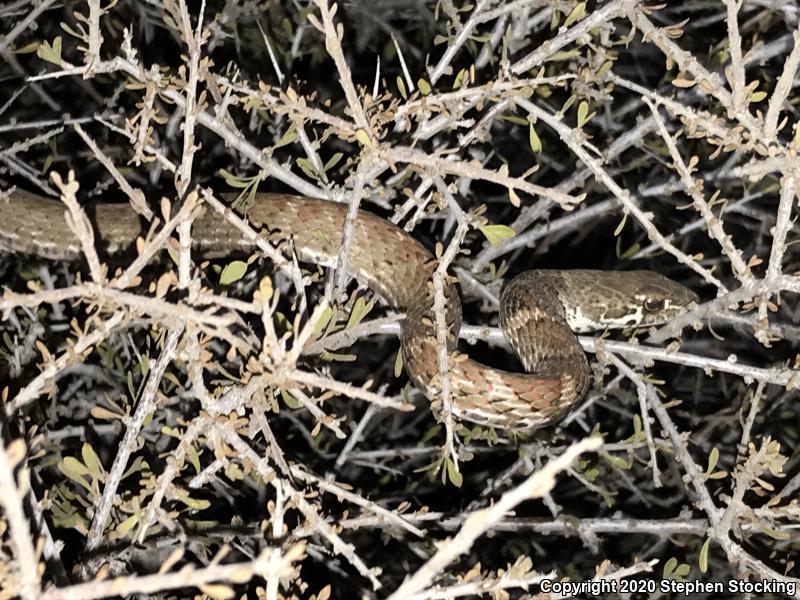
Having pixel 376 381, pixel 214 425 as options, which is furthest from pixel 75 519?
pixel 376 381

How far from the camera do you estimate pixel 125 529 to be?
2.13m

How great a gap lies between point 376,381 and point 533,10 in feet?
6.47

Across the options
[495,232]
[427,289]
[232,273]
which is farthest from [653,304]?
[232,273]

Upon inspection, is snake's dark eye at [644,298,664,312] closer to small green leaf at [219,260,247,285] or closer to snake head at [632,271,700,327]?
snake head at [632,271,700,327]

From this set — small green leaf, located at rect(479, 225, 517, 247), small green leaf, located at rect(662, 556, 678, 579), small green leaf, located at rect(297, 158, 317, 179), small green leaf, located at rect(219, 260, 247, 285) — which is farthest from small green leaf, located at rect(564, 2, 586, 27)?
small green leaf, located at rect(662, 556, 678, 579)

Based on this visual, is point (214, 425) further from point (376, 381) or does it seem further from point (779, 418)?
point (779, 418)

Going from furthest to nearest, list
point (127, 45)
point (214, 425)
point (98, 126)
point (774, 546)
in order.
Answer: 1. point (98, 126)
2. point (774, 546)
3. point (127, 45)
4. point (214, 425)

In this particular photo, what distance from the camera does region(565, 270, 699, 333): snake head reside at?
3.88m

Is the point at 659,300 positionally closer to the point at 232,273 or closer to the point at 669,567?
the point at 669,567

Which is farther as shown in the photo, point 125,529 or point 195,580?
point 125,529

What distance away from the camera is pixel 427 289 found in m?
3.49

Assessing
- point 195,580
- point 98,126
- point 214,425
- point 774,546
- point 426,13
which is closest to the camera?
point 195,580

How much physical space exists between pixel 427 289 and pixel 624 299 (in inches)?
41.2

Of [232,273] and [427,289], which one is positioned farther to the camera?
[427,289]
